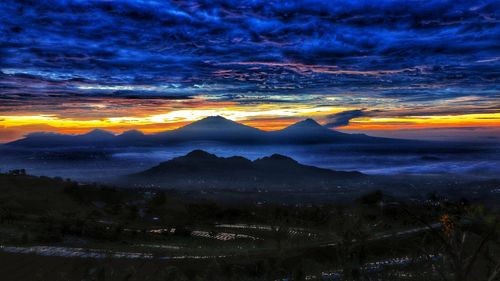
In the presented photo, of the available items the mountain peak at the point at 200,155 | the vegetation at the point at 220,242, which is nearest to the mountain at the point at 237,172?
the mountain peak at the point at 200,155

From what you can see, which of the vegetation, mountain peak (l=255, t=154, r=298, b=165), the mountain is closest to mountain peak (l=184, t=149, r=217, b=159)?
the mountain

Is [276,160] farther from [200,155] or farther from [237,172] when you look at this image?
[200,155]

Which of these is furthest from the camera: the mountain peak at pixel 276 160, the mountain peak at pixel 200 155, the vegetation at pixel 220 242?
the mountain peak at pixel 200 155

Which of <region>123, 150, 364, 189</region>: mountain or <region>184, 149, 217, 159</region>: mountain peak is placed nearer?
<region>123, 150, 364, 189</region>: mountain

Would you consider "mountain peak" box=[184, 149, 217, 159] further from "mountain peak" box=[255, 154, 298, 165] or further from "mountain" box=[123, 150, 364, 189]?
"mountain peak" box=[255, 154, 298, 165]

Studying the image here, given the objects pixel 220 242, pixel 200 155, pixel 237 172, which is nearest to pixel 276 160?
pixel 237 172

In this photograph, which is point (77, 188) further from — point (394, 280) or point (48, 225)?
point (394, 280)

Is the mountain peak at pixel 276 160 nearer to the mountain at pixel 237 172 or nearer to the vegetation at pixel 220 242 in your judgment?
the mountain at pixel 237 172

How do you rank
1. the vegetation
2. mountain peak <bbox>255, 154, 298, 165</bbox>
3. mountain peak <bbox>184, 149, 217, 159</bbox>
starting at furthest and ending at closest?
1. mountain peak <bbox>184, 149, 217, 159</bbox>
2. mountain peak <bbox>255, 154, 298, 165</bbox>
3. the vegetation
